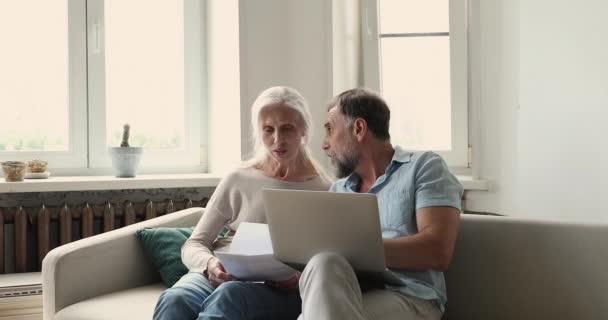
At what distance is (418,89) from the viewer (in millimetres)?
3383

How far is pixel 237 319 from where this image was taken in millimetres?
1933

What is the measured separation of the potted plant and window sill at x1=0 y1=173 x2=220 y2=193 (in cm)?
7

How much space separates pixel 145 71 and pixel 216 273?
2024 mm

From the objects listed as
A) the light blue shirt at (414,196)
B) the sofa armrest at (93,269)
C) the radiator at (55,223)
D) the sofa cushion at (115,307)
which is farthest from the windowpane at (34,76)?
the light blue shirt at (414,196)

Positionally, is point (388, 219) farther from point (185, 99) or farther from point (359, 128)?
point (185, 99)

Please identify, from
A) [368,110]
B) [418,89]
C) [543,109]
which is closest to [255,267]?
[368,110]

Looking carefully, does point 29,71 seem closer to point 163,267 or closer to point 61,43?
point 61,43

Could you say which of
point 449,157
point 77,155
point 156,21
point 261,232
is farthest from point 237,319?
point 156,21

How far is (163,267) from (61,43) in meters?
1.74

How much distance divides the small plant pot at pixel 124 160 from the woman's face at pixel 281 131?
4.46 ft

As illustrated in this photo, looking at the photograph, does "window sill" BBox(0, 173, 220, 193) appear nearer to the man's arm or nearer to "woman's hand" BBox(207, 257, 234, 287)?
"woman's hand" BBox(207, 257, 234, 287)

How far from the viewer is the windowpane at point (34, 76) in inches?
144

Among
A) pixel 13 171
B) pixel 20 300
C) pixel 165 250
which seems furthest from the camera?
pixel 13 171

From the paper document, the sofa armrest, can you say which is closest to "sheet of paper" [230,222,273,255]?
the paper document
